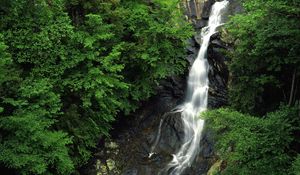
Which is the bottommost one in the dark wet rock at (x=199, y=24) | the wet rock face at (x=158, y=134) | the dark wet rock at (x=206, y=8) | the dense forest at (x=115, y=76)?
the wet rock face at (x=158, y=134)

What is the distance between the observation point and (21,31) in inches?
559

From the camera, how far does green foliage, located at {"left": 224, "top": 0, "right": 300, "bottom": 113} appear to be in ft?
33.8

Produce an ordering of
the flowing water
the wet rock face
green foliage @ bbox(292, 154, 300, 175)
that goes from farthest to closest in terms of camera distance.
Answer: the flowing water, the wet rock face, green foliage @ bbox(292, 154, 300, 175)

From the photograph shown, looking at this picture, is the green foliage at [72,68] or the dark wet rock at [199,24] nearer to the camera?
the green foliage at [72,68]

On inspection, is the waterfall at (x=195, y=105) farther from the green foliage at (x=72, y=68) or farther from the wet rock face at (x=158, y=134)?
the green foliage at (x=72, y=68)

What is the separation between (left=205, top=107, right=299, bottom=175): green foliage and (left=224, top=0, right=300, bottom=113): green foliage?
74.0 inches

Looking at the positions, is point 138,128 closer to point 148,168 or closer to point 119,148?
point 119,148

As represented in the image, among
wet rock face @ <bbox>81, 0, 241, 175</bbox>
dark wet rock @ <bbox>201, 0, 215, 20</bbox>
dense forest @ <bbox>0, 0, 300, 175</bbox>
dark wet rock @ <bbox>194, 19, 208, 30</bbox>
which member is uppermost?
dark wet rock @ <bbox>201, 0, 215, 20</bbox>

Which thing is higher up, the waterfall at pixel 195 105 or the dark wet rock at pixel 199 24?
the dark wet rock at pixel 199 24

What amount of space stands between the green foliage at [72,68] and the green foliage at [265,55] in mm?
4031

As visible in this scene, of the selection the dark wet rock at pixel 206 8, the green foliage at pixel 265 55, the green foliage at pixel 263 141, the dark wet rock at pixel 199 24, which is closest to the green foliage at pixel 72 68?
the dark wet rock at pixel 199 24

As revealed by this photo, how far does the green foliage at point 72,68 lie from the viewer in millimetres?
12773

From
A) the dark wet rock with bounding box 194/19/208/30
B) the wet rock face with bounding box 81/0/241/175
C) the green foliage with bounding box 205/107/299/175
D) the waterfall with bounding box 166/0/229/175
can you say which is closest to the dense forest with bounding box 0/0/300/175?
the green foliage with bounding box 205/107/299/175

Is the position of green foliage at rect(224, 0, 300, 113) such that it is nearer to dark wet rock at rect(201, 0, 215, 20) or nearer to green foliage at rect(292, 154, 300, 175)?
green foliage at rect(292, 154, 300, 175)
